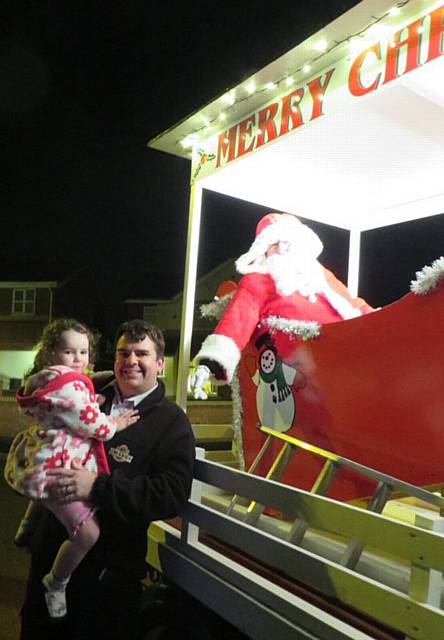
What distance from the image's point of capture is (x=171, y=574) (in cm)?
242

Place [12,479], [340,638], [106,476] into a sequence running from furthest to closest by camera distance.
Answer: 1. [12,479]
2. [106,476]
3. [340,638]

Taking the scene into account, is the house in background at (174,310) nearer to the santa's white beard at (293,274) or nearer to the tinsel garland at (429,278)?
the santa's white beard at (293,274)

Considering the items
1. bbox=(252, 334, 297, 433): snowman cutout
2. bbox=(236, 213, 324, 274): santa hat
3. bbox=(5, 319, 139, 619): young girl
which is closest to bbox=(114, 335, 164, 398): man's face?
bbox=(5, 319, 139, 619): young girl

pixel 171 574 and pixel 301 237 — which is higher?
pixel 301 237

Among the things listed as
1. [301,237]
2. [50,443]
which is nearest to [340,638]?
[50,443]

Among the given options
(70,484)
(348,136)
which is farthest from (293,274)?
(70,484)

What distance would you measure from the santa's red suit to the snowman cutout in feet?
0.20

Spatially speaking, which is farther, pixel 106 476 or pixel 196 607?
pixel 196 607

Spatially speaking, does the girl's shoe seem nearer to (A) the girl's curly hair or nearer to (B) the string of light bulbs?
(A) the girl's curly hair

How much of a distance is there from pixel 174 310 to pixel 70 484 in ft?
71.2

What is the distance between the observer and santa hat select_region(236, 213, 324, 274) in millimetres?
3494

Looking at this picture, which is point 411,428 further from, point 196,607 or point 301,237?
point 301,237

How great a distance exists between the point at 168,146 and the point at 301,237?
43.5 inches

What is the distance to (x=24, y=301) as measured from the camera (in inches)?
880
